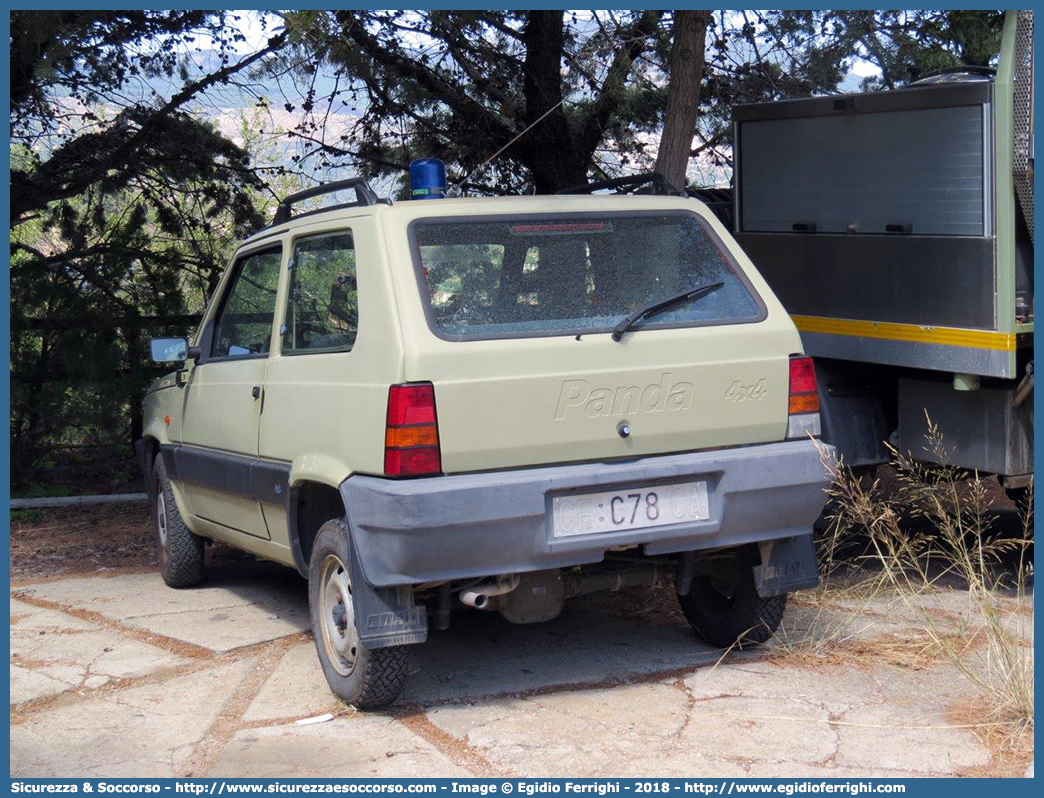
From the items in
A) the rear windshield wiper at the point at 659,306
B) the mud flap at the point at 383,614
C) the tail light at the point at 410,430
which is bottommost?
the mud flap at the point at 383,614

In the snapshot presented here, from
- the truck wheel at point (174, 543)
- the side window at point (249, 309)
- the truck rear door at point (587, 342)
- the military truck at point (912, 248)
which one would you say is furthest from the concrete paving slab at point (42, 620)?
the military truck at point (912, 248)

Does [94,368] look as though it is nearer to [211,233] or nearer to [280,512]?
[211,233]

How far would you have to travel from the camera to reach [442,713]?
4.58 meters

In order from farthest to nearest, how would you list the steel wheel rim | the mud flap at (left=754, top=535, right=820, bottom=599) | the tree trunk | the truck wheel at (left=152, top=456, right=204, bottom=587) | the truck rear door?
1. the tree trunk
2. the truck wheel at (left=152, top=456, right=204, bottom=587)
3. the mud flap at (left=754, top=535, right=820, bottom=599)
4. the steel wheel rim
5. the truck rear door

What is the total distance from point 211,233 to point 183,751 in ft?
21.0

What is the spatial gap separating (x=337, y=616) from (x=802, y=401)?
1945 mm

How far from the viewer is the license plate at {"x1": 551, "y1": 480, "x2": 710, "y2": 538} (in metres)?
A: 4.41

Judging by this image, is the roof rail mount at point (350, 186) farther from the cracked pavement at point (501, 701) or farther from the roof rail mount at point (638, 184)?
the cracked pavement at point (501, 701)

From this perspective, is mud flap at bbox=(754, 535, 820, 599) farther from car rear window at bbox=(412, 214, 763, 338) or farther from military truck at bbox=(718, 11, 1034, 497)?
military truck at bbox=(718, 11, 1034, 497)

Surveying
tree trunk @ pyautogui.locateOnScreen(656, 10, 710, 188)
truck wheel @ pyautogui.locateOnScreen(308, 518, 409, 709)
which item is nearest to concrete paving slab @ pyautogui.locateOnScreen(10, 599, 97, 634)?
truck wheel @ pyautogui.locateOnScreen(308, 518, 409, 709)

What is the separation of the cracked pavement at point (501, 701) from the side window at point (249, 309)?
1314 millimetres

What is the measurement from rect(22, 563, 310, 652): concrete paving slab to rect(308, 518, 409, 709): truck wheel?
0.94 m

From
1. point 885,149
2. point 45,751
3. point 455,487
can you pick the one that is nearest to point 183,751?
point 45,751

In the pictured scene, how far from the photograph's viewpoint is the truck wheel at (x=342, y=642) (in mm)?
4488
